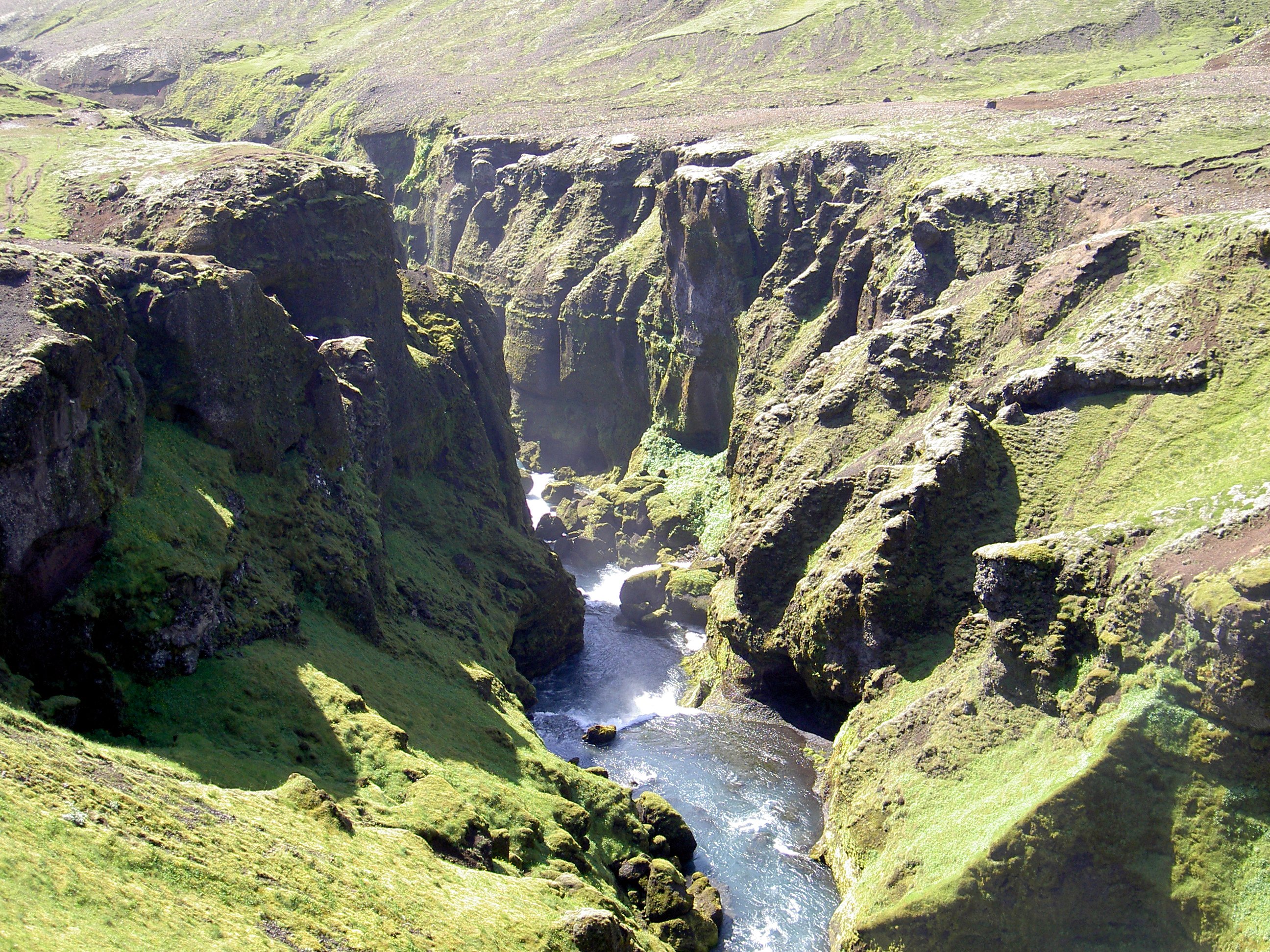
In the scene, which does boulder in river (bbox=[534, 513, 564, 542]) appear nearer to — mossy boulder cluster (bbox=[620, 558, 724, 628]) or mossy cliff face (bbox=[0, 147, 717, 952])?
mossy boulder cluster (bbox=[620, 558, 724, 628])

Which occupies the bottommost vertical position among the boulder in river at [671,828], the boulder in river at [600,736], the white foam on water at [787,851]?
the white foam on water at [787,851]

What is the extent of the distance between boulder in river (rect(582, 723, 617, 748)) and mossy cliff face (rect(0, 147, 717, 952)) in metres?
4.98

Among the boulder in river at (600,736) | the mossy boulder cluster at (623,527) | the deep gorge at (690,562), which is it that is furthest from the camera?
the mossy boulder cluster at (623,527)

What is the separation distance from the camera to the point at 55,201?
63.4 m

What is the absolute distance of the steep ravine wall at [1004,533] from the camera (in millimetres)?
38031

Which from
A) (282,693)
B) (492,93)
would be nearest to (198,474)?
(282,693)

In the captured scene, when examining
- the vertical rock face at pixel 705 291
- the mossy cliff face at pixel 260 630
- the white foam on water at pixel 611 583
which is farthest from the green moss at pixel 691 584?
the vertical rock face at pixel 705 291

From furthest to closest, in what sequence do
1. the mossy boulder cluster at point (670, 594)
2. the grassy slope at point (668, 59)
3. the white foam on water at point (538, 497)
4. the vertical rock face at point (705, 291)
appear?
the grassy slope at point (668, 59) < the white foam on water at point (538, 497) < the vertical rock face at point (705, 291) < the mossy boulder cluster at point (670, 594)

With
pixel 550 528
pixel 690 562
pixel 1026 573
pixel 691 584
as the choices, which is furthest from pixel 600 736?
pixel 550 528

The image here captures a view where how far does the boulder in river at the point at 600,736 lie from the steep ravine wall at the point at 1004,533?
8351 mm

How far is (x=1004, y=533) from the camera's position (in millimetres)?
51406

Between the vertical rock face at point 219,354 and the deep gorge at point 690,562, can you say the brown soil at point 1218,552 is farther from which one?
the vertical rock face at point 219,354

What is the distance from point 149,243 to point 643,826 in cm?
4136

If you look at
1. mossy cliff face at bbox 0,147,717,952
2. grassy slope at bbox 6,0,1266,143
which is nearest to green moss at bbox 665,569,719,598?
mossy cliff face at bbox 0,147,717,952
